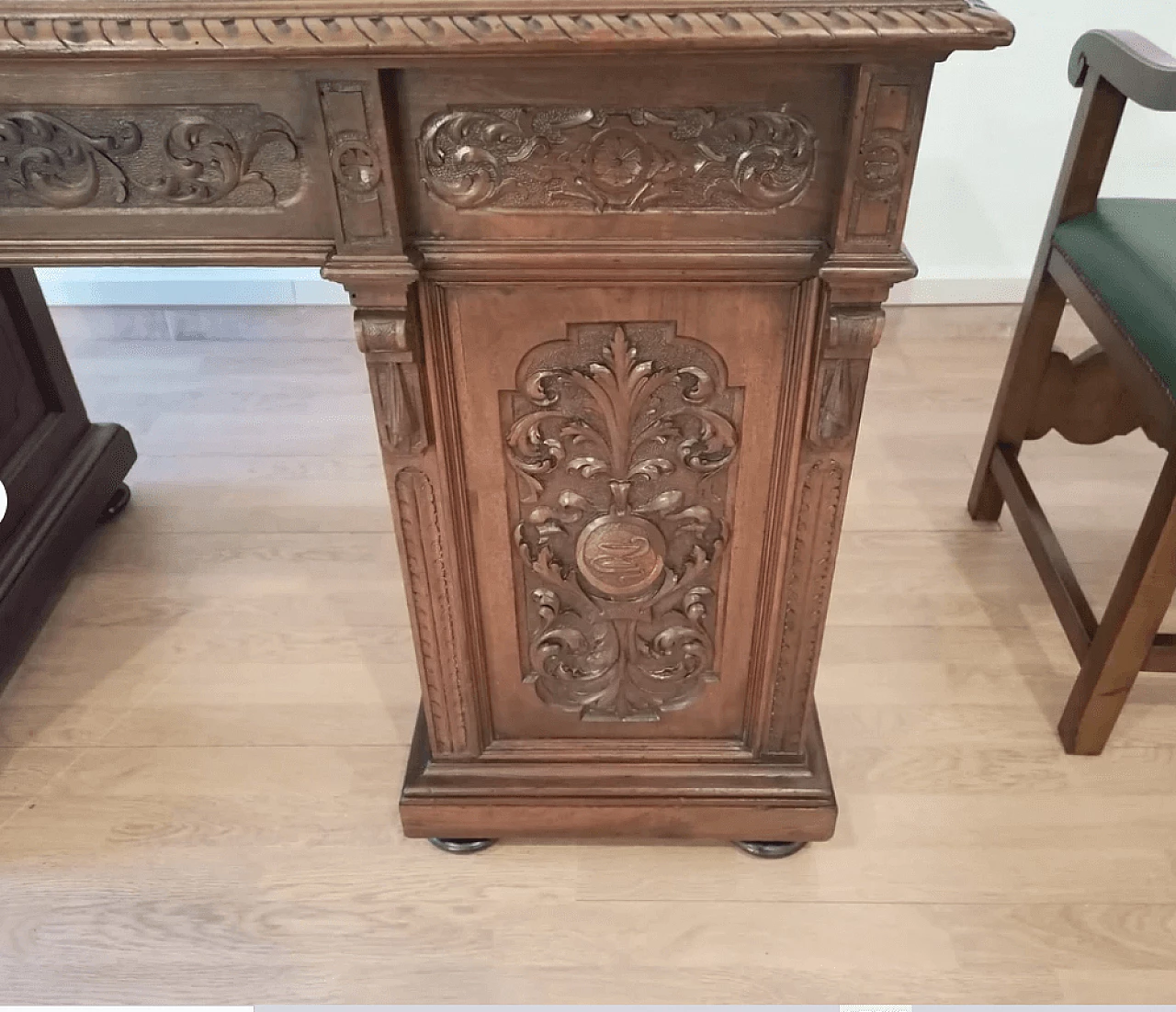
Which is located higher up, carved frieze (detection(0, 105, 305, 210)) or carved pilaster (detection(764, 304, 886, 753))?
carved frieze (detection(0, 105, 305, 210))

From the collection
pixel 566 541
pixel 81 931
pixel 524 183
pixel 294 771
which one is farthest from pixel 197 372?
pixel 524 183

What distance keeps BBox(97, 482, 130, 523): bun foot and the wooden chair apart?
1450 millimetres

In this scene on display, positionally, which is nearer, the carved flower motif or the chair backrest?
the carved flower motif

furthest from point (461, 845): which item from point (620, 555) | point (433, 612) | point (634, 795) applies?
point (620, 555)

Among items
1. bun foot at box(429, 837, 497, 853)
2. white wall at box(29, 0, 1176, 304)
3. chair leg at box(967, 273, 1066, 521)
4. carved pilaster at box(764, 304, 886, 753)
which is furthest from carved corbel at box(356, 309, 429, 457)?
white wall at box(29, 0, 1176, 304)

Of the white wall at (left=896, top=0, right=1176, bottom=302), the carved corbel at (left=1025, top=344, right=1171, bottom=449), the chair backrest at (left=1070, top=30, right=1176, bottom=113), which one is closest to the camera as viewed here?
the chair backrest at (left=1070, top=30, right=1176, bottom=113)

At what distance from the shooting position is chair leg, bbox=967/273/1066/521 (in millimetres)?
1471

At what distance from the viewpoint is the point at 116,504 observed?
69.1 inches

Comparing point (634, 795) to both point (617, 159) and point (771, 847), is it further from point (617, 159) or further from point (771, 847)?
point (617, 159)

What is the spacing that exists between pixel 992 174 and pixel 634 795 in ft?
5.15

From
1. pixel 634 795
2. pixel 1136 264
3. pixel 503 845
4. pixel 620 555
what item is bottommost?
pixel 503 845

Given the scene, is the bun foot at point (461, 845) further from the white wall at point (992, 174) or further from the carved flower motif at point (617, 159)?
the white wall at point (992, 174)

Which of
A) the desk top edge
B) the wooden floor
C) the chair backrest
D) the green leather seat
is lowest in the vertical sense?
the wooden floor

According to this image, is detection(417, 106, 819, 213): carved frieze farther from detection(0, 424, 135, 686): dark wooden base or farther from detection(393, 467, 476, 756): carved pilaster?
detection(0, 424, 135, 686): dark wooden base
